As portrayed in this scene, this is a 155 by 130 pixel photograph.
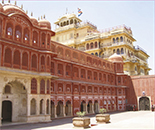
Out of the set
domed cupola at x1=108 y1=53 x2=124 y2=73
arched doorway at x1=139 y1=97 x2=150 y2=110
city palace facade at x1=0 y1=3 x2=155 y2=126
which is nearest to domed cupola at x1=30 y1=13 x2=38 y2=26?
city palace facade at x1=0 y1=3 x2=155 y2=126

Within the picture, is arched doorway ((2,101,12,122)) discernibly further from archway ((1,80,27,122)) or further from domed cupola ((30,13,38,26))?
domed cupola ((30,13,38,26))

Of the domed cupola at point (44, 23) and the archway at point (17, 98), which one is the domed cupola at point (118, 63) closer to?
the domed cupola at point (44, 23)

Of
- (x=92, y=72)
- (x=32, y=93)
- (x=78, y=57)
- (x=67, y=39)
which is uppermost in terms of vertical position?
(x=67, y=39)

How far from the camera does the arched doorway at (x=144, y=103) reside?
1854 inches

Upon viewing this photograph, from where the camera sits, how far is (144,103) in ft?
156

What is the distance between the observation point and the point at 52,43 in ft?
98.6

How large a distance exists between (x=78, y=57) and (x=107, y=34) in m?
23.4

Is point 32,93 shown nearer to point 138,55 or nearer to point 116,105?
point 116,105

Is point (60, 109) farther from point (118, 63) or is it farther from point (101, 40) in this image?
point (101, 40)

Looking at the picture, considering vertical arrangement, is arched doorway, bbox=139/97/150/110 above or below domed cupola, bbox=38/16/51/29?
below

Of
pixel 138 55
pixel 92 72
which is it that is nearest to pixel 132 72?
pixel 138 55

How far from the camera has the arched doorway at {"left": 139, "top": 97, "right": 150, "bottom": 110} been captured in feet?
155

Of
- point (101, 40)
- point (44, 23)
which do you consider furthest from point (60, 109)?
point (101, 40)

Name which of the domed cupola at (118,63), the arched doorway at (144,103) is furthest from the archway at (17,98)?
the arched doorway at (144,103)
